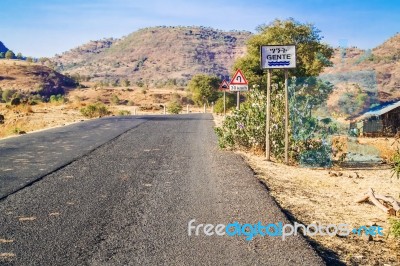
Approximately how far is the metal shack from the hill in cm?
7630

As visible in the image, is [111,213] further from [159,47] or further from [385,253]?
[159,47]

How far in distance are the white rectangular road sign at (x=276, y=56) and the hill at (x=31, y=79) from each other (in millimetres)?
80911

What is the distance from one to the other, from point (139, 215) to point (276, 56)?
6.09 m

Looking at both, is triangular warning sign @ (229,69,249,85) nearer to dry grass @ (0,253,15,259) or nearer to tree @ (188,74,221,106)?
dry grass @ (0,253,15,259)

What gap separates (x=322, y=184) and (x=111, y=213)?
4.53 metres

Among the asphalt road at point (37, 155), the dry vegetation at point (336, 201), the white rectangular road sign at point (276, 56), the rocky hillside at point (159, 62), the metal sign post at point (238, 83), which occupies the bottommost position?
the dry vegetation at point (336, 201)

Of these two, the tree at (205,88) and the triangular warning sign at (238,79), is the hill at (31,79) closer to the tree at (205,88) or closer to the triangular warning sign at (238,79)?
the tree at (205,88)

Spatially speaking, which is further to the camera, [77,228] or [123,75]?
[123,75]

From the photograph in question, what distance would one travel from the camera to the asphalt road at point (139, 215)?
425cm

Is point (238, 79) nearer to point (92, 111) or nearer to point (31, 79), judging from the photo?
point (92, 111)

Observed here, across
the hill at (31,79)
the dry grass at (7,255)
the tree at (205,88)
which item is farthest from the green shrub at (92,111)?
the hill at (31,79)

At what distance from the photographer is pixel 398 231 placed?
4668mm

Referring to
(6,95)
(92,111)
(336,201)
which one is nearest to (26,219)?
(336,201)

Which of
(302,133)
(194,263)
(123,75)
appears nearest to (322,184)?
(302,133)
